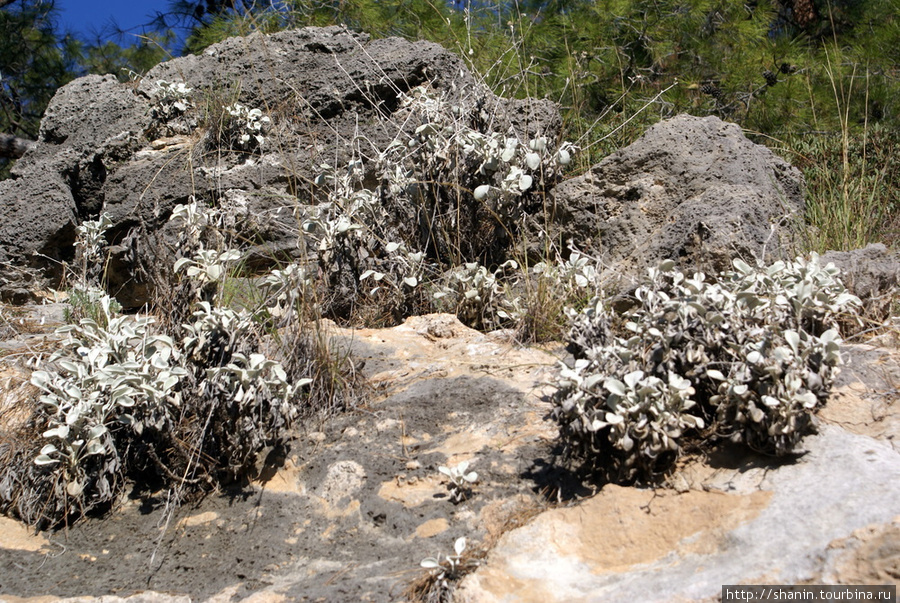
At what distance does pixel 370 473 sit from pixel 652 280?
4.08ft

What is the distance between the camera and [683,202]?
161 inches

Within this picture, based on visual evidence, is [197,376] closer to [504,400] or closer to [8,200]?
[504,400]

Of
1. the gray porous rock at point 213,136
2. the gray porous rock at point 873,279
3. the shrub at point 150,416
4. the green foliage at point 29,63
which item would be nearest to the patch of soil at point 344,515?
the shrub at point 150,416

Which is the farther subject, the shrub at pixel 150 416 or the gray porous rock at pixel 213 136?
the gray porous rock at pixel 213 136

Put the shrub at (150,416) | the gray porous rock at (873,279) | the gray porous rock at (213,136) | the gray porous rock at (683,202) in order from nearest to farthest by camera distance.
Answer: the shrub at (150,416) < the gray porous rock at (873,279) < the gray porous rock at (683,202) < the gray porous rock at (213,136)

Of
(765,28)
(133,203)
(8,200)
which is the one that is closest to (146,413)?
(133,203)

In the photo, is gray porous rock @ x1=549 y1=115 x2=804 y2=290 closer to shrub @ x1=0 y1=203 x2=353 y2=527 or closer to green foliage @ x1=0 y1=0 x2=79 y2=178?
shrub @ x1=0 y1=203 x2=353 y2=527

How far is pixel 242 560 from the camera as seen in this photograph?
2.57m

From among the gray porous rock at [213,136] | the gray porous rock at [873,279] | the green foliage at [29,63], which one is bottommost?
the gray porous rock at [873,279]

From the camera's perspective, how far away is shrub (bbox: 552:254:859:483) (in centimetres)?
243

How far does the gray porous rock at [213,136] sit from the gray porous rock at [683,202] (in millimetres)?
742

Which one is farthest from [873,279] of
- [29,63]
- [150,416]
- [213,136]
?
[29,63]

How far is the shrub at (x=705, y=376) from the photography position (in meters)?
2.43

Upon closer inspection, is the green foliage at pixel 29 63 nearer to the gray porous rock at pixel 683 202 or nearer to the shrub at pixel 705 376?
the gray porous rock at pixel 683 202
